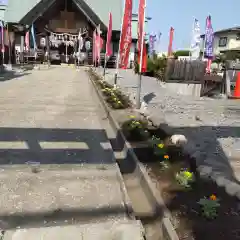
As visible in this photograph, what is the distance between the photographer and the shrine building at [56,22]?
34562 mm

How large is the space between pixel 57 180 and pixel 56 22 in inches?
1397

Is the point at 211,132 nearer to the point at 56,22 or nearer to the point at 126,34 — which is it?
the point at 126,34

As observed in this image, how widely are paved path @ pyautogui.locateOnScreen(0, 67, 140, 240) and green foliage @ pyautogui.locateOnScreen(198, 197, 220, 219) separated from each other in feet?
2.60

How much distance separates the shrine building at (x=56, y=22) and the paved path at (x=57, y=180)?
29.7m

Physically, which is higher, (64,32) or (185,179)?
(64,32)

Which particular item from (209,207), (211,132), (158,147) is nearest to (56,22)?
(211,132)

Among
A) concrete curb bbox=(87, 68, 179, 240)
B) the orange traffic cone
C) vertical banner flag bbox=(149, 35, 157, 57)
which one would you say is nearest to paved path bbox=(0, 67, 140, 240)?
concrete curb bbox=(87, 68, 179, 240)

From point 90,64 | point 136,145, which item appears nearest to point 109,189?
point 136,145

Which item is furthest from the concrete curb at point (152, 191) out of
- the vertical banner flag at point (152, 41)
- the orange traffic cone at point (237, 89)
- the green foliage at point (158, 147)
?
the vertical banner flag at point (152, 41)

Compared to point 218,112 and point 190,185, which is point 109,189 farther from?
point 218,112

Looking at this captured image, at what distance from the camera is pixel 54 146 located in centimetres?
554

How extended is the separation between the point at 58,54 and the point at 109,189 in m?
34.6

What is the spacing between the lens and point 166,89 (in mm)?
17375

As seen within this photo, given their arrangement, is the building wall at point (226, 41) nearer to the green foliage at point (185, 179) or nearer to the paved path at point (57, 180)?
the paved path at point (57, 180)
